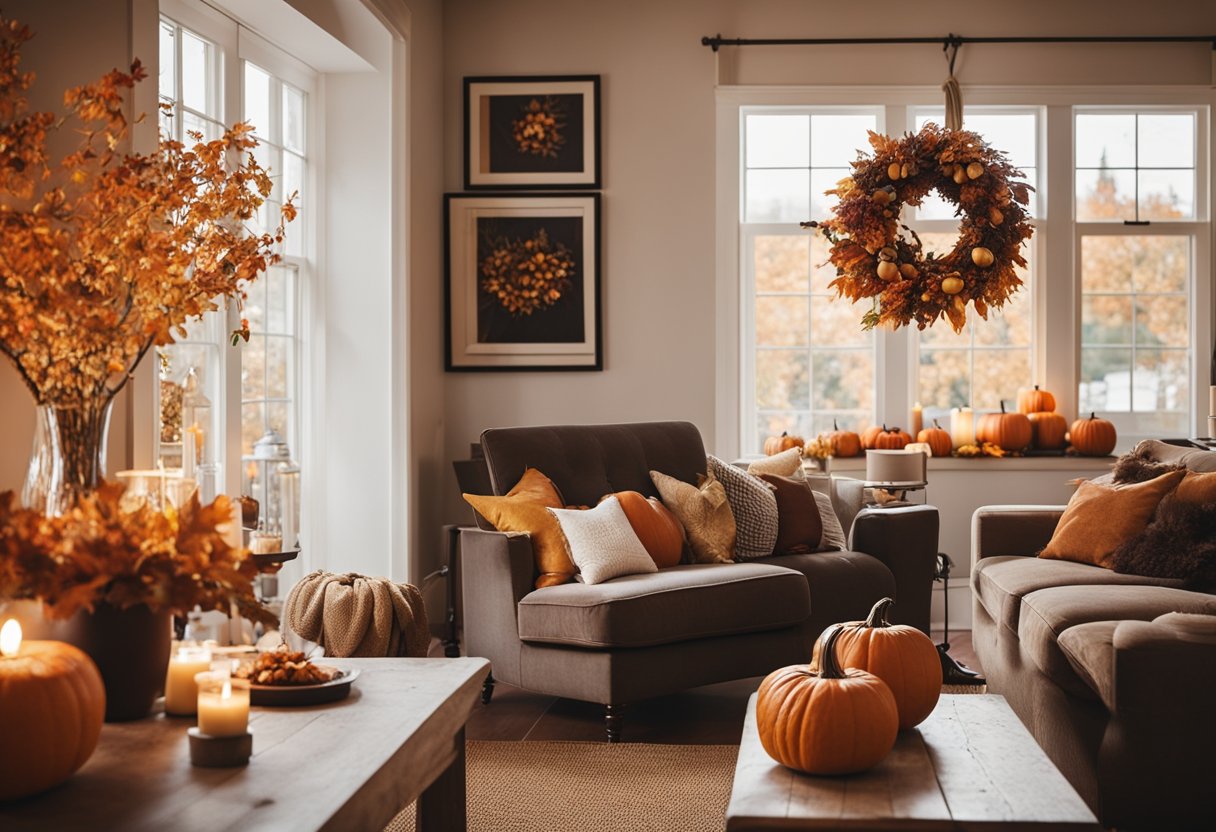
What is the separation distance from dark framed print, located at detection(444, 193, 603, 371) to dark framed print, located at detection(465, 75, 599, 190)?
0.11 metres

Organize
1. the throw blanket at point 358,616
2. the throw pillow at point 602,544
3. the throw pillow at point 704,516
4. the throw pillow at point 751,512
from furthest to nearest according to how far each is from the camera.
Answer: the throw pillow at point 751,512 → the throw pillow at point 704,516 → the throw pillow at point 602,544 → the throw blanket at point 358,616

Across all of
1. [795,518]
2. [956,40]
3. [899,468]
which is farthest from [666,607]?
[956,40]

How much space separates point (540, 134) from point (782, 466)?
7.07ft

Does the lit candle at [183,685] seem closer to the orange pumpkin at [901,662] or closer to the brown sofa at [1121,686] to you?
the orange pumpkin at [901,662]

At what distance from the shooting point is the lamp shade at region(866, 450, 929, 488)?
488 cm

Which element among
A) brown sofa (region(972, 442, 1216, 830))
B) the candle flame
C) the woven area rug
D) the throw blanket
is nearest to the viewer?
the candle flame

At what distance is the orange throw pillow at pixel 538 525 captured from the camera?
4.07 m

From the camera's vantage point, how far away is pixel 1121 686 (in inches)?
110

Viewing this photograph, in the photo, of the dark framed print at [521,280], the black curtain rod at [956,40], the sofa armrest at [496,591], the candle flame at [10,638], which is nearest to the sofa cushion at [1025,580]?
the sofa armrest at [496,591]

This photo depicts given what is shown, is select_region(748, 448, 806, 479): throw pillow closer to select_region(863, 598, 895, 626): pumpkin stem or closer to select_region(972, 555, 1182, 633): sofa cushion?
select_region(972, 555, 1182, 633): sofa cushion

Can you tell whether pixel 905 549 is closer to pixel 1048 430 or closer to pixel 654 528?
pixel 654 528

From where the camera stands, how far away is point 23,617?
78.3 inches

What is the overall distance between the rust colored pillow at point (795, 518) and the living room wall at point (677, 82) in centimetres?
127

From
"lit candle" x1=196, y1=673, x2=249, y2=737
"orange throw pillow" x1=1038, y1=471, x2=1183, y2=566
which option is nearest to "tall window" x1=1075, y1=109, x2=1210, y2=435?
"orange throw pillow" x1=1038, y1=471, x2=1183, y2=566
